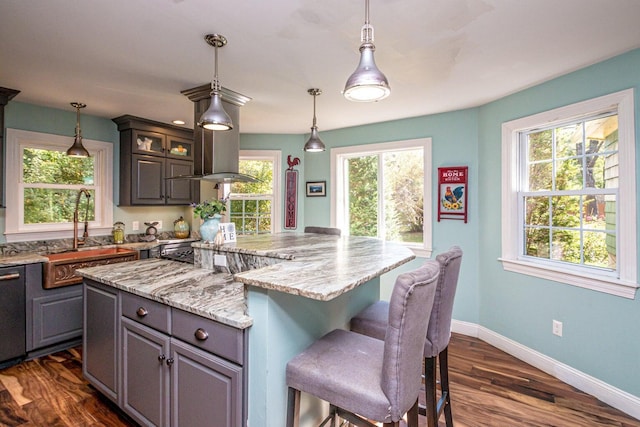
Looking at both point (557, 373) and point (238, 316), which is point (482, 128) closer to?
point (557, 373)

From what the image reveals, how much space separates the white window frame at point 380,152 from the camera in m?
3.79

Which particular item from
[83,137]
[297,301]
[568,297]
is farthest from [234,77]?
[568,297]

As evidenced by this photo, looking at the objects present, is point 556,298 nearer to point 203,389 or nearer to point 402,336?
point 402,336

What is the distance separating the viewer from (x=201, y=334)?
1448 mm

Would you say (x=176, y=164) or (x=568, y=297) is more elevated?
(x=176, y=164)

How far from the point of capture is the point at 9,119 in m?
3.22

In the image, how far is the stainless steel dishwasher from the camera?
2695 millimetres

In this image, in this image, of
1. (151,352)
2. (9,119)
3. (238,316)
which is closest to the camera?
(238,316)

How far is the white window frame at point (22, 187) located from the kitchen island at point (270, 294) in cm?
186

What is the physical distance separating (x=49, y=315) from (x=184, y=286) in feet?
6.98

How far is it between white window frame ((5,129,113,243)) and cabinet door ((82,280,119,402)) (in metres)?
1.81

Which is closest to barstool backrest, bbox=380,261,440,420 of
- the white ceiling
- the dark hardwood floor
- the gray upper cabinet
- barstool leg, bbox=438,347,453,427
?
barstool leg, bbox=438,347,453,427

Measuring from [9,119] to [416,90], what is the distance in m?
4.02

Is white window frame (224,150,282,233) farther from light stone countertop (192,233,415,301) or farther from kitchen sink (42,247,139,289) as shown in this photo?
light stone countertop (192,233,415,301)
